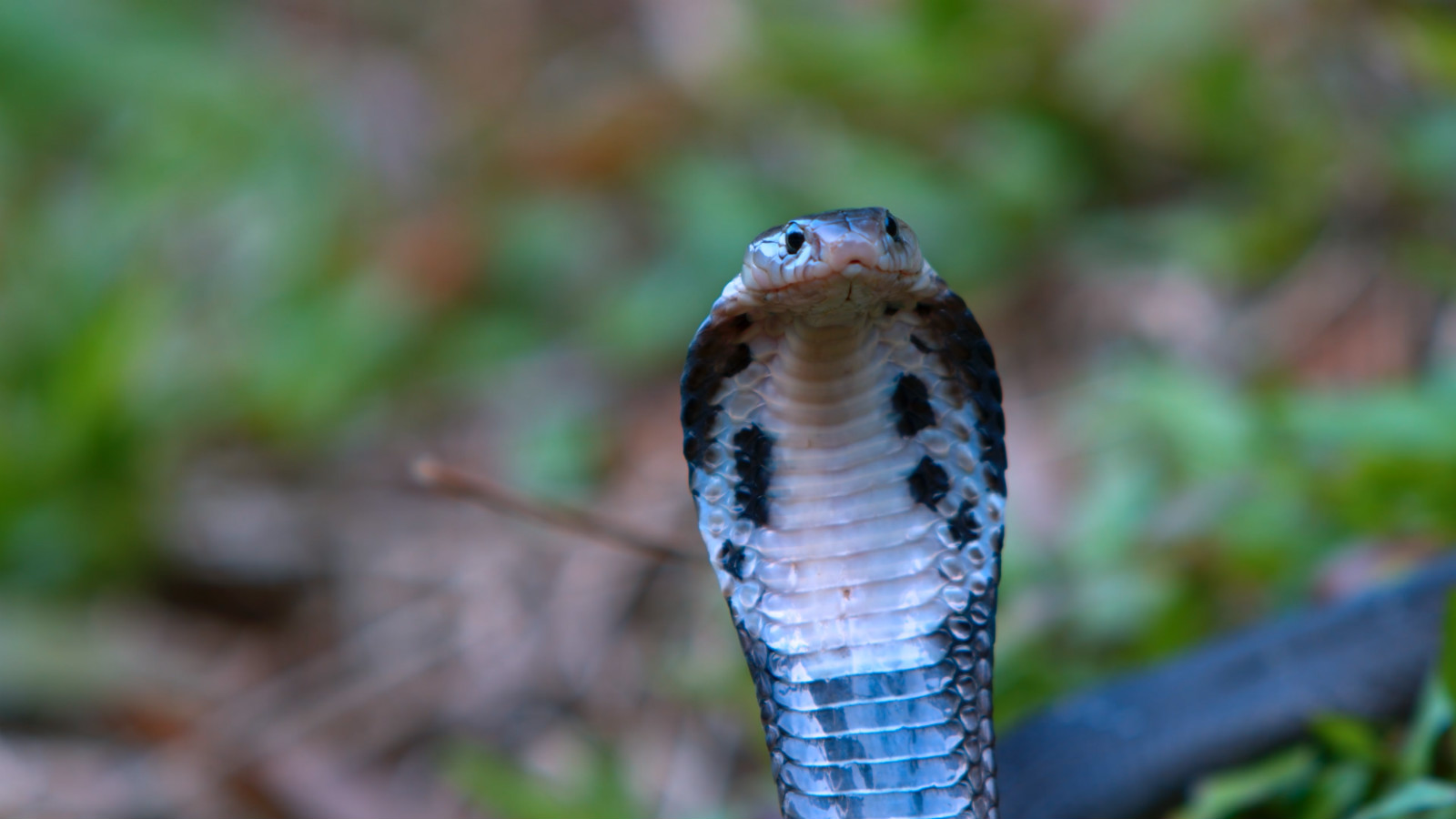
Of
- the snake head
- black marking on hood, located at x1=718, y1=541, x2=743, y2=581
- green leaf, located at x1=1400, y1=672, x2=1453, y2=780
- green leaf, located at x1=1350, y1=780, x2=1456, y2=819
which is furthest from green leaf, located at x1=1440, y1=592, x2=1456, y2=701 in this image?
black marking on hood, located at x1=718, y1=541, x2=743, y2=581

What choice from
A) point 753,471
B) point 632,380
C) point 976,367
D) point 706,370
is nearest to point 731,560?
point 753,471

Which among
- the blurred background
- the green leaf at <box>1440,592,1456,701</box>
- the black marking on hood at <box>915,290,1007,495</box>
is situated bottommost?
the green leaf at <box>1440,592,1456,701</box>

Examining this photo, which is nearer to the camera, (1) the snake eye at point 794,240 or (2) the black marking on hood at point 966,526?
(1) the snake eye at point 794,240

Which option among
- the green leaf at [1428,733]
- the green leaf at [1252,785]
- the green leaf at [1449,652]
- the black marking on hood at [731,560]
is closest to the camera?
the black marking on hood at [731,560]

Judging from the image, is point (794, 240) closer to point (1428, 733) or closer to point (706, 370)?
point (706, 370)

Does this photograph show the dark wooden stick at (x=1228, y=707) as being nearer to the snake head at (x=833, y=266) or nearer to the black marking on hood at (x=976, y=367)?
the black marking on hood at (x=976, y=367)

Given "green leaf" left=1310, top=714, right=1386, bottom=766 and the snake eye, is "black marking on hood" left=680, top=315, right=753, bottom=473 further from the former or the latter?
"green leaf" left=1310, top=714, right=1386, bottom=766

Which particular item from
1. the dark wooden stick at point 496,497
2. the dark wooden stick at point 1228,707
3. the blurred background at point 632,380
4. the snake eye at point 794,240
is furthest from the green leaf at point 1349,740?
the snake eye at point 794,240
